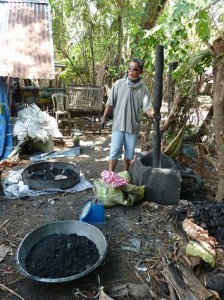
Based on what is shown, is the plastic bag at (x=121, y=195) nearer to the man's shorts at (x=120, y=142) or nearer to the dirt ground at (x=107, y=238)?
the dirt ground at (x=107, y=238)

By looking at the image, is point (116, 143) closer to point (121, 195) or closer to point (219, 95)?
point (121, 195)

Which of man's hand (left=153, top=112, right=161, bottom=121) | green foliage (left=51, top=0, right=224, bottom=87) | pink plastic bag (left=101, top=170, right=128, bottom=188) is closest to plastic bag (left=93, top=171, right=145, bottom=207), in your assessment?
pink plastic bag (left=101, top=170, right=128, bottom=188)

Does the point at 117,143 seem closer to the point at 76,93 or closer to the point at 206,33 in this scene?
the point at 206,33

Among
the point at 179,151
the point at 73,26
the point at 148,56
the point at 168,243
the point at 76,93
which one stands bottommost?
the point at 168,243

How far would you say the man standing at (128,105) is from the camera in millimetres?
4723

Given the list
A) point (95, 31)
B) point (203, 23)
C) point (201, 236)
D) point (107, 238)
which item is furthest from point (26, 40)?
point (201, 236)

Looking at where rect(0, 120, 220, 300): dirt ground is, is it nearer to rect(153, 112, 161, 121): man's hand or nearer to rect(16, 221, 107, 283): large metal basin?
rect(16, 221, 107, 283): large metal basin

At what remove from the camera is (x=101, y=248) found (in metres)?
3.18

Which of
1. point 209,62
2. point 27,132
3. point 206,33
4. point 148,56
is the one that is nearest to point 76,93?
point 27,132

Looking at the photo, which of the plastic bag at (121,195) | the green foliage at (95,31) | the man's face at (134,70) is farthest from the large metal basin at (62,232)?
the green foliage at (95,31)

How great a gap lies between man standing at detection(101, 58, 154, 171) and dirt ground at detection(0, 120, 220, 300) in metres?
1.15

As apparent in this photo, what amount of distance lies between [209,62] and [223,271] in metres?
2.93

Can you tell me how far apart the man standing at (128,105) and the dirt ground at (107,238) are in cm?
115

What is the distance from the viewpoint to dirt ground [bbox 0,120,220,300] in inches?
110
